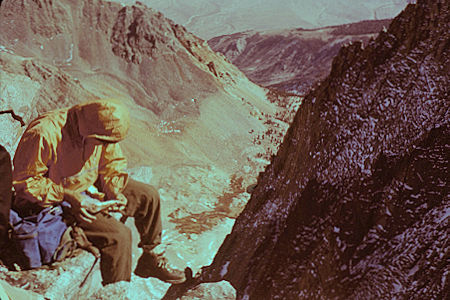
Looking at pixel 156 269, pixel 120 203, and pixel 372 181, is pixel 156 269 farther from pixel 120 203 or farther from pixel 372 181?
pixel 372 181

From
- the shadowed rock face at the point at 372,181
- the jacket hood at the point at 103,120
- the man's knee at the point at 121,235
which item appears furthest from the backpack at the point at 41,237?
the shadowed rock face at the point at 372,181

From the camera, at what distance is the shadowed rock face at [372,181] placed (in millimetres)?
970

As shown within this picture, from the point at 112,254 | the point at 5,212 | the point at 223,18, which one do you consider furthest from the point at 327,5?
the point at 5,212

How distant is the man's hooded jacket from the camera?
0.89 meters

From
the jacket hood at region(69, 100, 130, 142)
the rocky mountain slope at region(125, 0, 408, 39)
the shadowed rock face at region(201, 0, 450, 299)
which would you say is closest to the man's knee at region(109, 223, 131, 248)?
the jacket hood at region(69, 100, 130, 142)

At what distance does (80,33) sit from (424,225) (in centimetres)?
197

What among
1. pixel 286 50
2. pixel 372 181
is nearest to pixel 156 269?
pixel 372 181

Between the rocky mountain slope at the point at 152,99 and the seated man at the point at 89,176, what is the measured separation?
12.3 inches

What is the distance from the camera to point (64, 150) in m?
0.93

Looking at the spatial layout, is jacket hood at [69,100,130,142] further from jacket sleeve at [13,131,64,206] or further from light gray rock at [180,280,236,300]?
light gray rock at [180,280,236,300]

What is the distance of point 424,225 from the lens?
3.20 ft

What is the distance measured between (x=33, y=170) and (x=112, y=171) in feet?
0.65

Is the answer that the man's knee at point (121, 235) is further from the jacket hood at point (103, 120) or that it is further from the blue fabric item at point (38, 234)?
the jacket hood at point (103, 120)

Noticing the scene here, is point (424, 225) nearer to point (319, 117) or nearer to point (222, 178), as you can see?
point (319, 117)
